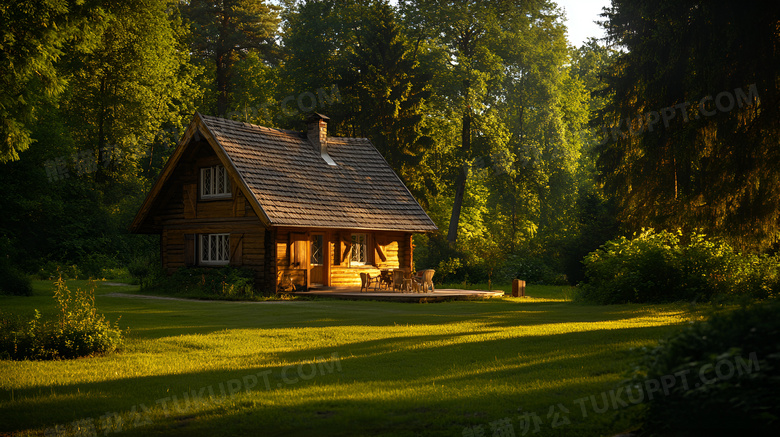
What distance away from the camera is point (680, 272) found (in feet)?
64.9

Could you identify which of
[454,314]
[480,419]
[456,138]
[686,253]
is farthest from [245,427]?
[456,138]

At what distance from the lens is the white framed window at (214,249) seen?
91.6 ft

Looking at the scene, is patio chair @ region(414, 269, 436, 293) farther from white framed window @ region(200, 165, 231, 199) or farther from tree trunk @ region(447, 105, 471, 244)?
tree trunk @ region(447, 105, 471, 244)

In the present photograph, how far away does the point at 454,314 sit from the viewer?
19109mm

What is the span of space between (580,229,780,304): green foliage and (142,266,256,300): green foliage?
1257cm

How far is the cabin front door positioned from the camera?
28188mm

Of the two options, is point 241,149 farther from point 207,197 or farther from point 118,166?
point 118,166

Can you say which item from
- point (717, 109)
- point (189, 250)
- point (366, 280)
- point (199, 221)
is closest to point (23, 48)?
point (199, 221)

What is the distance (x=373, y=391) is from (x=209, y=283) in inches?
756

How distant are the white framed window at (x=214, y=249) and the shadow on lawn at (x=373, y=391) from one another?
16.7m

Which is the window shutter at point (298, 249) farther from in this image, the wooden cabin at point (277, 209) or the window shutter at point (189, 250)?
the window shutter at point (189, 250)

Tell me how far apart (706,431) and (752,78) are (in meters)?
11.5

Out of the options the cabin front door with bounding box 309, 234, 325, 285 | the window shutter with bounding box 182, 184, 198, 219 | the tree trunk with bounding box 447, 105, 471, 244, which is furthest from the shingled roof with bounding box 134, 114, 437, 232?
the tree trunk with bounding box 447, 105, 471, 244

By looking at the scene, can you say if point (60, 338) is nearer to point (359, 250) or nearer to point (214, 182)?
point (214, 182)
